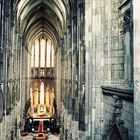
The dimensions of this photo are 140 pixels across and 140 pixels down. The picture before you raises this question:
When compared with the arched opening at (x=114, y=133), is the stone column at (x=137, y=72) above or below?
above

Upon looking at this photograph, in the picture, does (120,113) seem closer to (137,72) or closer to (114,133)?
(114,133)

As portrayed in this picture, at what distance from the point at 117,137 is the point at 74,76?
50.1 feet

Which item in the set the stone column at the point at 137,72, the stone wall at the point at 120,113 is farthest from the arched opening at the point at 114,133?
the stone column at the point at 137,72

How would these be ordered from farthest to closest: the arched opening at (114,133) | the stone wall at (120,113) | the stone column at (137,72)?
1. the arched opening at (114,133)
2. the stone wall at (120,113)
3. the stone column at (137,72)

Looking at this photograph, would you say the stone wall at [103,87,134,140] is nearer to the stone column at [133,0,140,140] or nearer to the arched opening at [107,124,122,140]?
the arched opening at [107,124,122,140]

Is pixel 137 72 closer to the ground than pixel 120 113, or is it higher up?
higher up

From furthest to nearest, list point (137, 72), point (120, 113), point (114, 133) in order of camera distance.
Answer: point (114, 133) < point (120, 113) < point (137, 72)

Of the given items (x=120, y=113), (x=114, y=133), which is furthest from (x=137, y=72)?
(x=114, y=133)

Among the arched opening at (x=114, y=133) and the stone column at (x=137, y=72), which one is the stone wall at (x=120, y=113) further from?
A: the stone column at (x=137, y=72)

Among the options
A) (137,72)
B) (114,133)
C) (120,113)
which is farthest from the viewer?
(114,133)

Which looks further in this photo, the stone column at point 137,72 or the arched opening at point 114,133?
the arched opening at point 114,133

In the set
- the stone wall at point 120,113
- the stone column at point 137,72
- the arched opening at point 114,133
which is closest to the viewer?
the stone column at point 137,72

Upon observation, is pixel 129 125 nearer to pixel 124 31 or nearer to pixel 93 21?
pixel 124 31

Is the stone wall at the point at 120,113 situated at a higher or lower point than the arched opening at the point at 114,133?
higher
